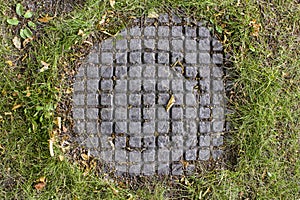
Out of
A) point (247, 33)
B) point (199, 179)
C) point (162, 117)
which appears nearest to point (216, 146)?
point (199, 179)

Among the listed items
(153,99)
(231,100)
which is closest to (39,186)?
(153,99)

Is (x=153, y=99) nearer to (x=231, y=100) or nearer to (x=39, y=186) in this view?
(x=231, y=100)

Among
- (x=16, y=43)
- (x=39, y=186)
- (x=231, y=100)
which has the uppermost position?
(x=16, y=43)

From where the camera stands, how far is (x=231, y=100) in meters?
2.58

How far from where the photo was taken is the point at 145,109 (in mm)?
2523

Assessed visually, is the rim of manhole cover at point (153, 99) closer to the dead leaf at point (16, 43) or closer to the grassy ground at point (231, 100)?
the grassy ground at point (231, 100)

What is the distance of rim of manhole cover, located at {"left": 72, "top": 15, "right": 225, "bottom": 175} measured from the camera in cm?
252

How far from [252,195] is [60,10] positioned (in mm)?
1698

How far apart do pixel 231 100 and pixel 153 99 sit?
50cm

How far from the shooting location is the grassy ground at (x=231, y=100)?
8.17 ft

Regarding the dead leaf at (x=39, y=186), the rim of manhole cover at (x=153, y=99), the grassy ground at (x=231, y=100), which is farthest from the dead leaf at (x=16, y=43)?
the dead leaf at (x=39, y=186)

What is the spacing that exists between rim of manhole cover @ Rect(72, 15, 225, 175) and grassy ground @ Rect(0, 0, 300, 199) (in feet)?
0.33

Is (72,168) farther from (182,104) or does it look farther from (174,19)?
(174,19)

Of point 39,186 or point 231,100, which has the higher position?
point 231,100
